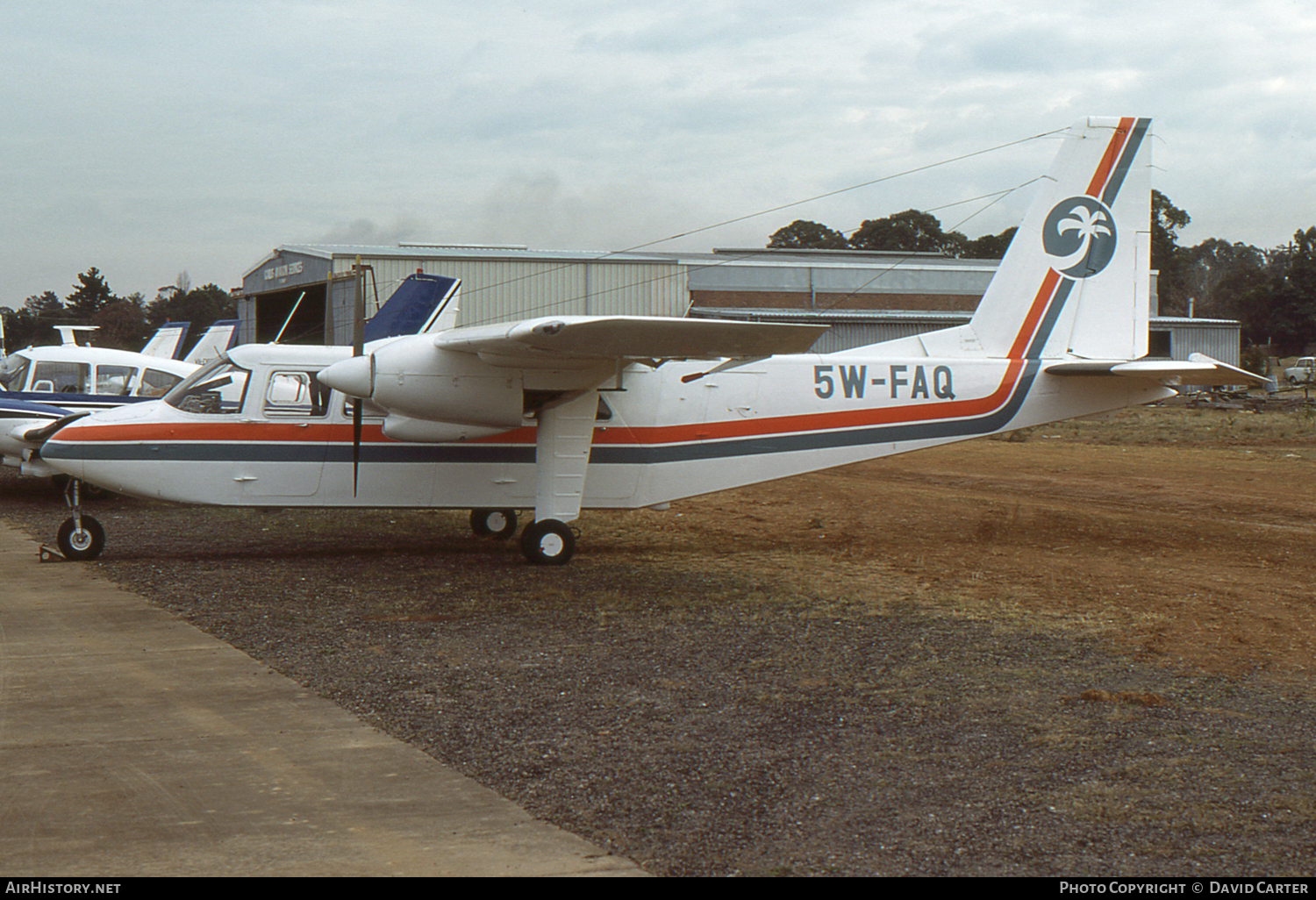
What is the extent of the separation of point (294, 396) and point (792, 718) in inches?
299

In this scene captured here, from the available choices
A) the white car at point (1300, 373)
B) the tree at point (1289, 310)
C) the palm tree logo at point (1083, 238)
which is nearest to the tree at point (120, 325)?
the white car at point (1300, 373)

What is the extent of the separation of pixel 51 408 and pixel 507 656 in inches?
502

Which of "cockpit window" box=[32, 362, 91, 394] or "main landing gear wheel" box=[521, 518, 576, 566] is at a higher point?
"cockpit window" box=[32, 362, 91, 394]

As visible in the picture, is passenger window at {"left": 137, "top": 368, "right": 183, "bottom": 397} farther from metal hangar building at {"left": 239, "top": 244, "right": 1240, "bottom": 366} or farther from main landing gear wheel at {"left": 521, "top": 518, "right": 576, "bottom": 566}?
metal hangar building at {"left": 239, "top": 244, "right": 1240, "bottom": 366}

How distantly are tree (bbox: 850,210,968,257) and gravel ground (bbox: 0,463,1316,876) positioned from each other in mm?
70132

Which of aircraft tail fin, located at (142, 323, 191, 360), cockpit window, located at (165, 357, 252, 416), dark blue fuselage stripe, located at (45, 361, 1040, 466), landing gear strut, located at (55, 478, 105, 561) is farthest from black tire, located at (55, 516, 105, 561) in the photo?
aircraft tail fin, located at (142, 323, 191, 360)

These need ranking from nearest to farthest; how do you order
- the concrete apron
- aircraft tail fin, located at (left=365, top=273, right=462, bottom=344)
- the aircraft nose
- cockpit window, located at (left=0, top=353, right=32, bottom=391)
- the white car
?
the concrete apron → the aircraft nose → aircraft tail fin, located at (left=365, top=273, right=462, bottom=344) → cockpit window, located at (left=0, top=353, right=32, bottom=391) → the white car

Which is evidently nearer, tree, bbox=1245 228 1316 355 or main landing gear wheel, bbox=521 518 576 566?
main landing gear wheel, bbox=521 518 576 566

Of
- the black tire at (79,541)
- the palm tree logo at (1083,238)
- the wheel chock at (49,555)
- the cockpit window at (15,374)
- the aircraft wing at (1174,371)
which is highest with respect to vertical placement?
the palm tree logo at (1083,238)

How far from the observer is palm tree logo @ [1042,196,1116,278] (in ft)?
45.0

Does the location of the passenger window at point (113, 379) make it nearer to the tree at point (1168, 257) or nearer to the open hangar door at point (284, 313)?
the open hangar door at point (284, 313)

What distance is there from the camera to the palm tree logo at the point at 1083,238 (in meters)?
13.7

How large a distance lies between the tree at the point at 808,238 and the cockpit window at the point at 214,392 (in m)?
74.1

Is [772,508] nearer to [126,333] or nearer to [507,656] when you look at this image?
[507,656]
